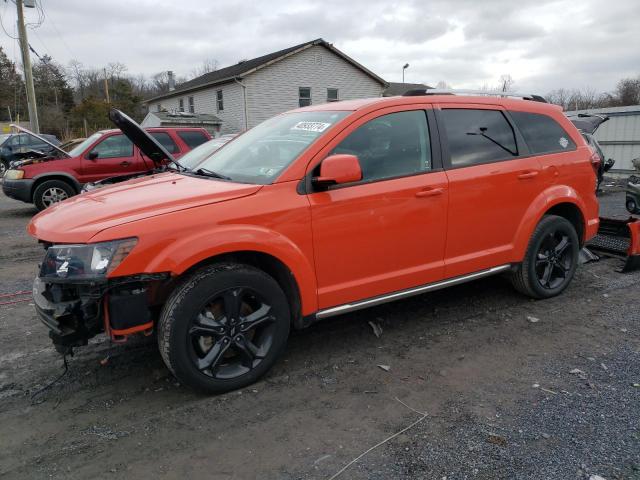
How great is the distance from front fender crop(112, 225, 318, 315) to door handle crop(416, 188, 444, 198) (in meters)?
1.04

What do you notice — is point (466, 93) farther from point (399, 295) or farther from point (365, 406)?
point (365, 406)

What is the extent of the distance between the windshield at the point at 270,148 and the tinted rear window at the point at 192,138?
23.2ft

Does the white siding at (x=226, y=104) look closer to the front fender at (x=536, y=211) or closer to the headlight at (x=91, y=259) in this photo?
the front fender at (x=536, y=211)

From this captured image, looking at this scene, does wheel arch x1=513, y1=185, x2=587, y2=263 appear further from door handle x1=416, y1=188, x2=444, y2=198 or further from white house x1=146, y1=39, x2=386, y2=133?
white house x1=146, y1=39, x2=386, y2=133

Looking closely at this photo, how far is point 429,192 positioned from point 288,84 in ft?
83.3

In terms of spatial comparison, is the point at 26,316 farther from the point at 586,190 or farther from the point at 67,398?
the point at 586,190

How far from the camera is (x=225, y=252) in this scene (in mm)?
2967

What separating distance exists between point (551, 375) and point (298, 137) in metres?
2.47

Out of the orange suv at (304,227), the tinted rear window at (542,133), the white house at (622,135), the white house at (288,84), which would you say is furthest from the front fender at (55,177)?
the white house at (288,84)

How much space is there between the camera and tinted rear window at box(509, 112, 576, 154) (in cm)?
443

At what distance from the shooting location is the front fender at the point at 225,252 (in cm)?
275

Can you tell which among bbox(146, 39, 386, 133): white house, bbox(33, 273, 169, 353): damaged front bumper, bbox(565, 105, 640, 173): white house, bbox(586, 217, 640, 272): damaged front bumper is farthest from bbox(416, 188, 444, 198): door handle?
bbox(146, 39, 386, 133): white house

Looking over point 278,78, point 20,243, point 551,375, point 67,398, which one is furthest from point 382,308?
point 278,78

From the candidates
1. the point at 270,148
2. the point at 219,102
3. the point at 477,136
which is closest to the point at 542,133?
the point at 477,136
